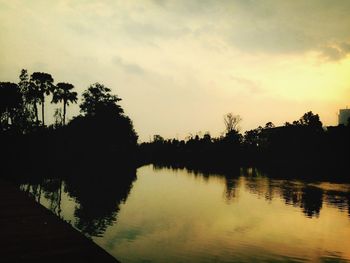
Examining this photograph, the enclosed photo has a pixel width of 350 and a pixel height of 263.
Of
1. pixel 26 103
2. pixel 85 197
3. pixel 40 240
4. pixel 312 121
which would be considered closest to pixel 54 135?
pixel 26 103

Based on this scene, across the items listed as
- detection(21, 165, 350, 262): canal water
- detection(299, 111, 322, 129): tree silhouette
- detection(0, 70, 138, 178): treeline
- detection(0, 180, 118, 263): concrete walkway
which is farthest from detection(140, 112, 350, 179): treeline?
detection(0, 180, 118, 263): concrete walkway

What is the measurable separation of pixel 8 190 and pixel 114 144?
51480 mm

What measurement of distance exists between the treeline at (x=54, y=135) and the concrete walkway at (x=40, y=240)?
31.2 m

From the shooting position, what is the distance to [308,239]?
1816cm

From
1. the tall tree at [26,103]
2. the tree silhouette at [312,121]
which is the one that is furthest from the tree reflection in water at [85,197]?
the tree silhouette at [312,121]

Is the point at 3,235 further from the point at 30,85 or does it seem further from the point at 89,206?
the point at 30,85

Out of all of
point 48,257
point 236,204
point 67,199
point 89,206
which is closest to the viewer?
point 48,257

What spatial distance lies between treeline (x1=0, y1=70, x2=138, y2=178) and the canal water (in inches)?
697

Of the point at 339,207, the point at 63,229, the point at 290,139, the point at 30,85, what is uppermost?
the point at 30,85

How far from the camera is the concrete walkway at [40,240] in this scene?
1015cm

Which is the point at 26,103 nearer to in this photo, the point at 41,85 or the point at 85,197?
the point at 41,85

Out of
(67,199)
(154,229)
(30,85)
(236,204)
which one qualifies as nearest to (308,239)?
(154,229)

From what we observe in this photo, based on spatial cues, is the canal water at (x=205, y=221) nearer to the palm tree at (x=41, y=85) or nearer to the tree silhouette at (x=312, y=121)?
the palm tree at (x=41, y=85)

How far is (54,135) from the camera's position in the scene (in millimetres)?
62406
